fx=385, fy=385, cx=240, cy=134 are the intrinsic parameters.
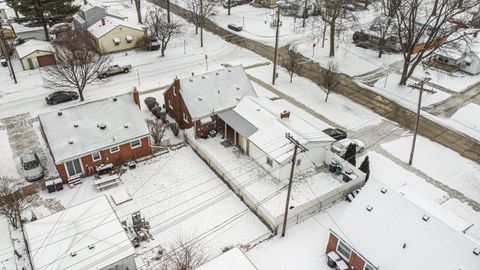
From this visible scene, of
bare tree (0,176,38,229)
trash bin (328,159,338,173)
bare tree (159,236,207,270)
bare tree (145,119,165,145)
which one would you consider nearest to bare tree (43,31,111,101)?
bare tree (145,119,165,145)

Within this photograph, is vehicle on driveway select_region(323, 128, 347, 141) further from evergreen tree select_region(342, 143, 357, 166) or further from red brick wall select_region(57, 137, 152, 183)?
red brick wall select_region(57, 137, 152, 183)

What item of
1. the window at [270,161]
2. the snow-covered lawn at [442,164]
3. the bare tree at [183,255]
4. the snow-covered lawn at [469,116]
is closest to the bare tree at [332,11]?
the snow-covered lawn at [469,116]

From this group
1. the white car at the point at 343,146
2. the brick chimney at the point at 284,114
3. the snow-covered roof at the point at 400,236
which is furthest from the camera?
the white car at the point at 343,146

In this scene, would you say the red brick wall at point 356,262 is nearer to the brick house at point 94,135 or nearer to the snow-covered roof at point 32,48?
the brick house at point 94,135

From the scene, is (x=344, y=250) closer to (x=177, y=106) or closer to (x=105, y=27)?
(x=177, y=106)

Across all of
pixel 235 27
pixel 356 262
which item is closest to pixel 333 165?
pixel 356 262

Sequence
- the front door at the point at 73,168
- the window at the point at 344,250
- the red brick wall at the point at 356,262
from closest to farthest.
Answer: the red brick wall at the point at 356,262, the window at the point at 344,250, the front door at the point at 73,168

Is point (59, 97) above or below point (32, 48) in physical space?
below
